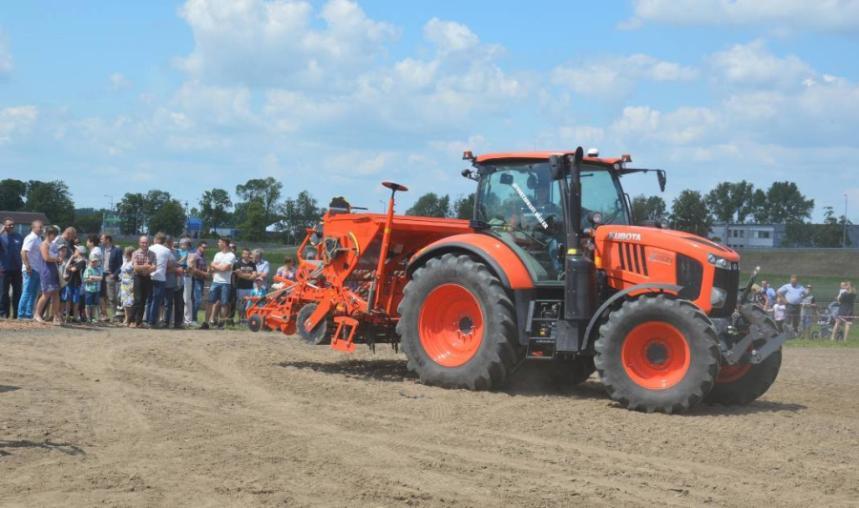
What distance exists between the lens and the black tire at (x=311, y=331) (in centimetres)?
1133

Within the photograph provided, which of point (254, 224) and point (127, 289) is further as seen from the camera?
point (254, 224)

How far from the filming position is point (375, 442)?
7484mm

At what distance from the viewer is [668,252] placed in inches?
372

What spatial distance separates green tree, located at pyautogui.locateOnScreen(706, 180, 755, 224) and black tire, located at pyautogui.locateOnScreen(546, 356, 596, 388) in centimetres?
10370

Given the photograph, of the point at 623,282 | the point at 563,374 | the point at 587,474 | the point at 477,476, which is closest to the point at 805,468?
the point at 587,474

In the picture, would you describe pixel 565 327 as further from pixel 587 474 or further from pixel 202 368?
pixel 202 368

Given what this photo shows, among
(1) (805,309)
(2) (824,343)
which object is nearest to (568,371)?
(2) (824,343)

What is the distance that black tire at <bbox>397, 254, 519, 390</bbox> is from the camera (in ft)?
32.6

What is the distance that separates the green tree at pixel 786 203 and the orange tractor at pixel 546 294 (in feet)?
370

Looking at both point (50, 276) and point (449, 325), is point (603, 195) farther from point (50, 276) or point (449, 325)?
point (50, 276)

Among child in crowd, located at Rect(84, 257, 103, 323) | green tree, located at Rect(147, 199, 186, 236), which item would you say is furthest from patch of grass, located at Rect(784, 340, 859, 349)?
green tree, located at Rect(147, 199, 186, 236)

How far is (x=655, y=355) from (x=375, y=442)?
3.01 meters

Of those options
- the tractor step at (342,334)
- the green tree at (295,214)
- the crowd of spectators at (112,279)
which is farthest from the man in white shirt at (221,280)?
the green tree at (295,214)

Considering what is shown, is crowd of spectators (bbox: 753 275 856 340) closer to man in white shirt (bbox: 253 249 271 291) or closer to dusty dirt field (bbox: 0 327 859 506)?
man in white shirt (bbox: 253 249 271 291)
